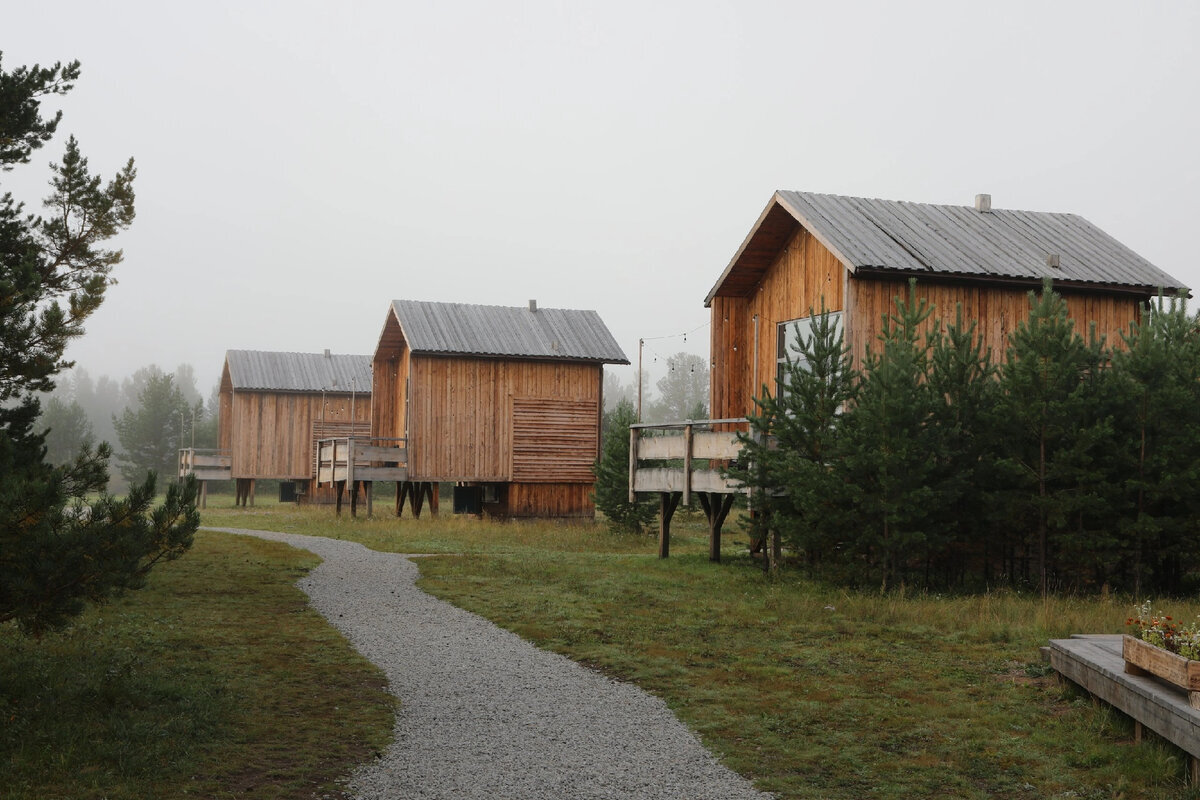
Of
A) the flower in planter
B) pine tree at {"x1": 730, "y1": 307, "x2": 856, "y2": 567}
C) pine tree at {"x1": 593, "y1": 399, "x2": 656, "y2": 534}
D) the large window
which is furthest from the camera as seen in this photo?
pine tree at {"x1": 593, "y1": 399, "x2": 656, "y2": 534}

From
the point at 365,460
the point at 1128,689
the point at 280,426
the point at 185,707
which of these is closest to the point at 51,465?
the point at 185,707

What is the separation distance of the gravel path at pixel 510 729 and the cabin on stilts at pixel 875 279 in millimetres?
8173

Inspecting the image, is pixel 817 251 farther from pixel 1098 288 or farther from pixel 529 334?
pixel 529 334

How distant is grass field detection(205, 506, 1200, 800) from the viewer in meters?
7.66

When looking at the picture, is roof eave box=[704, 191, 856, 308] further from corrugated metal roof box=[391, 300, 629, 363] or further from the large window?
corrugated metal roof box=[391, 300, 629, 363]

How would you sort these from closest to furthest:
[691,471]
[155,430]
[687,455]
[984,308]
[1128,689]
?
1. [1128,689]
2. [984,308]
3. [687,455]
4. [691,471]
5. [155,430]

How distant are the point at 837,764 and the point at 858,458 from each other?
768 cm

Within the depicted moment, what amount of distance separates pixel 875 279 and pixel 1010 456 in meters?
4.13

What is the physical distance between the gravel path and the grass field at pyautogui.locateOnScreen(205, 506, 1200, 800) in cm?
39

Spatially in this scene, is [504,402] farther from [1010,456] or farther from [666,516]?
[1010,456]

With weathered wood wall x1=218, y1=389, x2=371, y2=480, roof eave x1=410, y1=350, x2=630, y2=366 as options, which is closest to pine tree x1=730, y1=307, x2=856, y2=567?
roof eave x1=410, y1=350, x2=630, y2=366

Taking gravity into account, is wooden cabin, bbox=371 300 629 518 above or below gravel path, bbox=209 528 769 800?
above

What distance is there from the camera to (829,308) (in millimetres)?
19562

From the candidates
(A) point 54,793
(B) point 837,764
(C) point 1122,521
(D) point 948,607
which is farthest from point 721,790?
(C) point 1122,521
